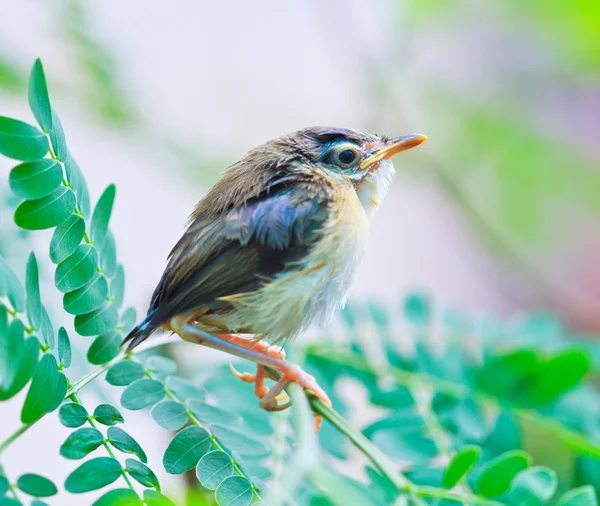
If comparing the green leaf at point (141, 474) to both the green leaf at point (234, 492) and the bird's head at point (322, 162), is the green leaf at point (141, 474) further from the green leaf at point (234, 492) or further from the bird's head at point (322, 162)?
the bird's head at point (322, 162)

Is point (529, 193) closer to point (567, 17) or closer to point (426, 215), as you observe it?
point (567, 17)

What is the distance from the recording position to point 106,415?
0.65 metres

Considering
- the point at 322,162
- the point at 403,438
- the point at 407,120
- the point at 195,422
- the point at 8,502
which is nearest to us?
the point at 8,502

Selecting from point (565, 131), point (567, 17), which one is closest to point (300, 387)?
point (567, 17)

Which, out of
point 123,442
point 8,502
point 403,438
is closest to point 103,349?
point 123,442

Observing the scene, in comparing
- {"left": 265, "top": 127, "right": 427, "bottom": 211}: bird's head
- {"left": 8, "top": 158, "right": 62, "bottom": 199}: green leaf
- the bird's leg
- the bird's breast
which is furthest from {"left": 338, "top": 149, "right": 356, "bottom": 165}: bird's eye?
{"left": 8, "top": 158, "right": 62, "bottom": 199}: green leaf

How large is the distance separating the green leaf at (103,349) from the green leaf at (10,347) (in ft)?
0.56

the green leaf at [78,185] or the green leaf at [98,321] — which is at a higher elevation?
the green leaf at [78,185]

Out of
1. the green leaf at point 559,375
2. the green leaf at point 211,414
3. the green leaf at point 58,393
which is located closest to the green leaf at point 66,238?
the green leaf at point 58,393

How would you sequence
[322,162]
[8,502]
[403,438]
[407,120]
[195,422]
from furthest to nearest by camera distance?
[407,120]
[403,438]
[322,162]
[195,422]
[8,502]

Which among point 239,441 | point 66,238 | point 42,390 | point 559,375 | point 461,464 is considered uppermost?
point 66,238

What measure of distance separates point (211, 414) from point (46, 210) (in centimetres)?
31

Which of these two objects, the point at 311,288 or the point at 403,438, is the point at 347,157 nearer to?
the point at 311,288

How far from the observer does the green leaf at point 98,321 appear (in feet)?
2.37
